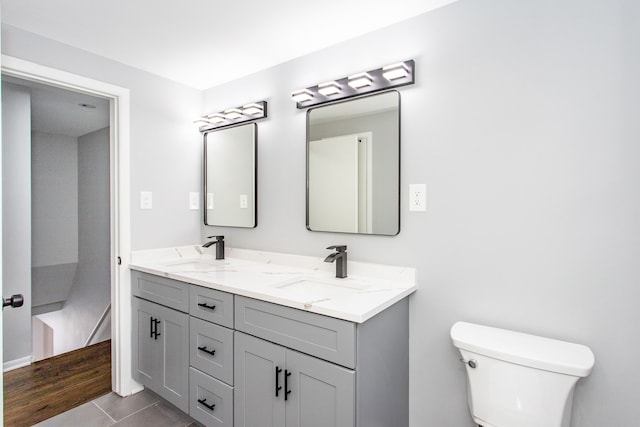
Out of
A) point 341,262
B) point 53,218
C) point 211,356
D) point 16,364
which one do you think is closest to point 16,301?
point 211,356

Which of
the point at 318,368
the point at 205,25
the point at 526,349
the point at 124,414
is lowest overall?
the point at 124,414

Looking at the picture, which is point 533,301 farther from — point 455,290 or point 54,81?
point 54,81

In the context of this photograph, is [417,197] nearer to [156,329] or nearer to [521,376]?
[521,376]

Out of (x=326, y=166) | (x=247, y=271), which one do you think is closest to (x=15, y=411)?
(x=247, y=271)

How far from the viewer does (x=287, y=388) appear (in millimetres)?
1409

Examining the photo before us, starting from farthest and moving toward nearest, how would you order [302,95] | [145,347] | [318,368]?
[145,347], [302,95], [318,368]

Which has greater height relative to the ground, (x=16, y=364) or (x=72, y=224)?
(x=72, y=224)

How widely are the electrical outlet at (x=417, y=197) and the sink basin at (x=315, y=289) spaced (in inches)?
18.6

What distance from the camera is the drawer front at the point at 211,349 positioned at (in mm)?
1647

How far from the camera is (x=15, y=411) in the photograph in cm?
203

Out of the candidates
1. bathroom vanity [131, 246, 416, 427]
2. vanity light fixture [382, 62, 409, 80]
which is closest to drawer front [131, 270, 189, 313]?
bathroom vanity [131, 246, 416, 427]

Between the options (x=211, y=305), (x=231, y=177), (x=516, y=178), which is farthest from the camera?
(x=231, y=177)

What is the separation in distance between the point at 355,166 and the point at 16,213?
2.73 meters

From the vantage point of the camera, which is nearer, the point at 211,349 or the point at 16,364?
the point at 211,349
